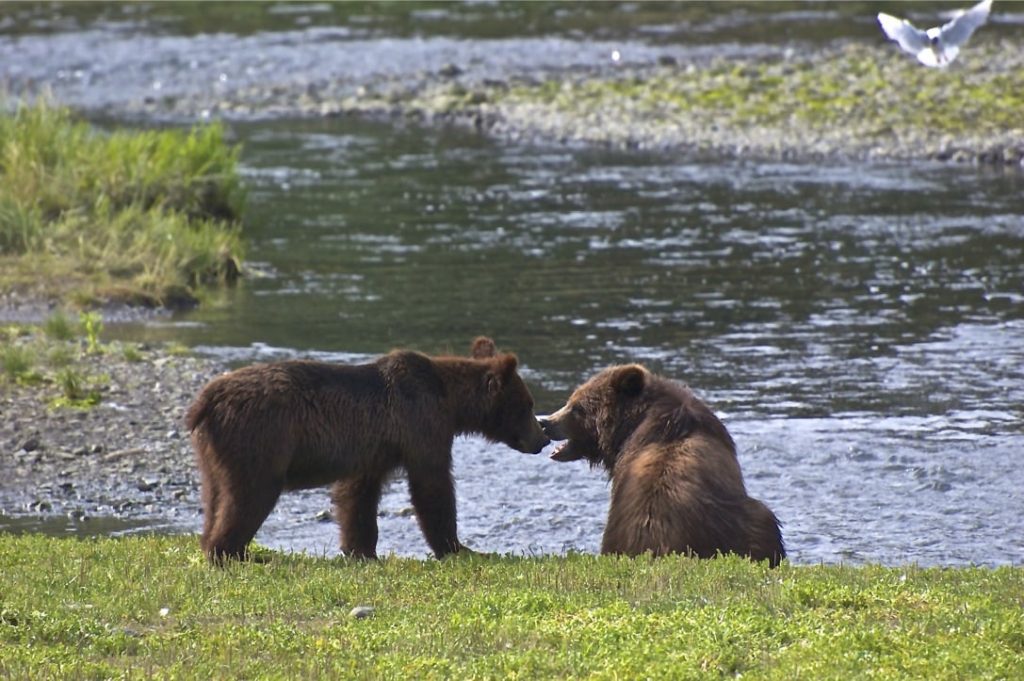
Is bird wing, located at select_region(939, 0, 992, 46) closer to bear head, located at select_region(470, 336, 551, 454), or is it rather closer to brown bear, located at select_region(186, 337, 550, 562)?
bear head, located at select_region(470, 336, 551, 454)

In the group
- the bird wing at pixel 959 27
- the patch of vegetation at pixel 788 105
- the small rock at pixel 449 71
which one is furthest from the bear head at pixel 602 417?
the small rock at pixel 449 71

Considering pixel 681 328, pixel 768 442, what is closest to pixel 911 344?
pixel 681 328

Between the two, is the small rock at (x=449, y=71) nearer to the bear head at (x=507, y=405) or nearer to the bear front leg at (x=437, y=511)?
the bear head at (x=507, y=405)

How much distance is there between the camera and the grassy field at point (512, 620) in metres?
6.34

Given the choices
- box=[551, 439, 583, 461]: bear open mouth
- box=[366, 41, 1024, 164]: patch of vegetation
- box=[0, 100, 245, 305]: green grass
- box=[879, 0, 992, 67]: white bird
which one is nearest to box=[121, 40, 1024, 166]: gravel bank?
box=[366, 41, 1024, 164]: patch of vegetation

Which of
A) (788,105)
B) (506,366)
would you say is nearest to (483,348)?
(506,366)

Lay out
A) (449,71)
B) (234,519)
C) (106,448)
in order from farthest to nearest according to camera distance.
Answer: (449,71)
(106,448)
(234,519)

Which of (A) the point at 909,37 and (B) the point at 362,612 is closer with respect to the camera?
Result: (B) the point at 362,612

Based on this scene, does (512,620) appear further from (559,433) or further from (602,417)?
(559,433)

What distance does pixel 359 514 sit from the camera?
9719 millimetres

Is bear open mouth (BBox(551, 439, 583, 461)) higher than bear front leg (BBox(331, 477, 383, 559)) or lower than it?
higher

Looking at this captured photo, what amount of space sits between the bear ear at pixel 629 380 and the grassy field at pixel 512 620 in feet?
5.29

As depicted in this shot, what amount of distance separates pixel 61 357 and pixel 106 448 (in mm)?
2296

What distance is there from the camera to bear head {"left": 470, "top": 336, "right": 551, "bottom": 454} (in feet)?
33.0
